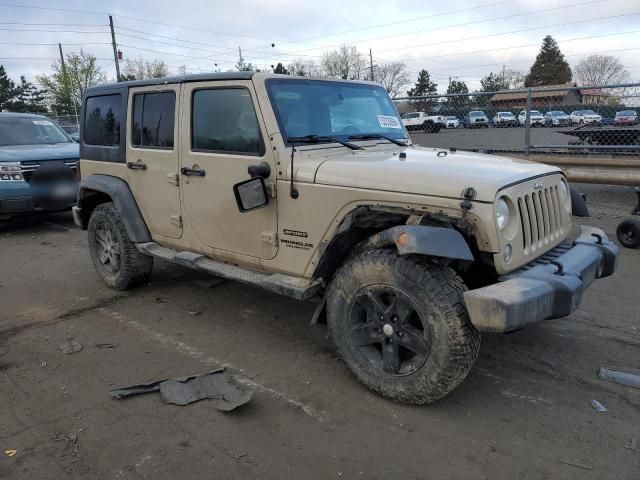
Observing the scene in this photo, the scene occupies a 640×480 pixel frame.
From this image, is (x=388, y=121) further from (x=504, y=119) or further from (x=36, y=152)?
(x=36, y=152)

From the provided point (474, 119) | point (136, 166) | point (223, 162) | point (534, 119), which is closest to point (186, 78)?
point (223, 162)

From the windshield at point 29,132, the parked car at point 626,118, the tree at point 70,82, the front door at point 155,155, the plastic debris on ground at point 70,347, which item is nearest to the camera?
the plastic debris on ground at point 70,347

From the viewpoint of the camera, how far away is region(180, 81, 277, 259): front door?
3.78 meters

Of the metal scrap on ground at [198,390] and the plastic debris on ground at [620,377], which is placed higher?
the metal scrap on ground at [198,390]

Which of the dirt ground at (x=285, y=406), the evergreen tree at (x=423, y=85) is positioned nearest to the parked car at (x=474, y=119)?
the dirt ground at (x=285, y=406)

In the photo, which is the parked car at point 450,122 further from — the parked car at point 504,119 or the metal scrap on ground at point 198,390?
the metal scrap on ground at point 198,390

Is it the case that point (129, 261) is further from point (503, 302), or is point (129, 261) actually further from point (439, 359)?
point (503, 302)

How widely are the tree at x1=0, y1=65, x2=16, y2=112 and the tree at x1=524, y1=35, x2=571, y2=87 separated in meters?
65.8

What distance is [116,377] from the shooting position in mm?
3609

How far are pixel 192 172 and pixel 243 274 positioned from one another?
37.8 inches

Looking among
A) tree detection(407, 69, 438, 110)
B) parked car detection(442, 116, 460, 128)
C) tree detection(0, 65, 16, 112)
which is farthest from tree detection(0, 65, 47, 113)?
parked car detection(442, 116, 460, 128)

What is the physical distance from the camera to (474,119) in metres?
10.7

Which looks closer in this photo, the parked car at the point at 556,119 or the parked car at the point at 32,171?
the parked car at the point at 32,171

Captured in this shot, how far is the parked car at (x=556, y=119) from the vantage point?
10.3m
